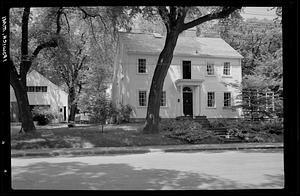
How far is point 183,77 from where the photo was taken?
87.6 ft

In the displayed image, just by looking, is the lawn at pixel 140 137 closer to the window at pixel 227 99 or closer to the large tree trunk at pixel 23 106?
the large tree trunk at pixel 23 106

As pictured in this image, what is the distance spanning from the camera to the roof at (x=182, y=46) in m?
26.0

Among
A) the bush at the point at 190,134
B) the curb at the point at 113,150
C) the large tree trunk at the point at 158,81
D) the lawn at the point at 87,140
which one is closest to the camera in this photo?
the curb at the point at 113,150

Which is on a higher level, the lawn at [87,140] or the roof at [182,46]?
the roof at [182,46]

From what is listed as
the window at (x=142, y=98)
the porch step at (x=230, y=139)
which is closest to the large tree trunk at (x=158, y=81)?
the porch step at (x=230, y=139)

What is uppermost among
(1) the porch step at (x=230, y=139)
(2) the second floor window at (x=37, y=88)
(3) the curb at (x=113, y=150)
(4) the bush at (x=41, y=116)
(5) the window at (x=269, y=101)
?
(2) the second floor window at (x=37, y=88)

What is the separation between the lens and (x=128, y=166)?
373 inches

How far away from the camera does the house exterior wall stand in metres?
25.6

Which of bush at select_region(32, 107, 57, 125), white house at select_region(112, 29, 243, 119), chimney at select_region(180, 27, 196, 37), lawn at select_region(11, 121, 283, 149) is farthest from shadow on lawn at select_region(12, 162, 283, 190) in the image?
chimney at select_region(180, 27, 196, 37)
